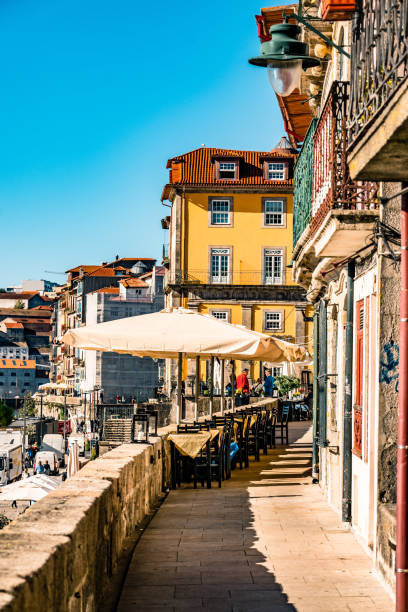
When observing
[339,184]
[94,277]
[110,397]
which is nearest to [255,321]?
[110,397]

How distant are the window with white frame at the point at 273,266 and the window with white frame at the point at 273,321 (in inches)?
77.7

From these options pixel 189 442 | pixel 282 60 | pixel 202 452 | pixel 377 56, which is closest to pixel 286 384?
pixel 202 452

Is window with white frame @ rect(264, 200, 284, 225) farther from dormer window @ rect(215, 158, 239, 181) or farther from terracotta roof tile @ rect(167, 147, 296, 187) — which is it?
dormer window @ rect(215, 158, 239, 181)

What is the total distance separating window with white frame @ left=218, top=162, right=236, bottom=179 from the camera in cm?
5194

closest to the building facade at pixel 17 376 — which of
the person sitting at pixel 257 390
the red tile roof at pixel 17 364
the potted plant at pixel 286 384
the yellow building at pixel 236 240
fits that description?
the red tile roof at pixel 17 364

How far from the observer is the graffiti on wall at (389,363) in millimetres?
6762

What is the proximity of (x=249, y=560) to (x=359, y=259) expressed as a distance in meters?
2.91

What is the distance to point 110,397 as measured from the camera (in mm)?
81938

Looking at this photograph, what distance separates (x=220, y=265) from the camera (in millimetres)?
50625

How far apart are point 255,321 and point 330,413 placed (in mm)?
38312

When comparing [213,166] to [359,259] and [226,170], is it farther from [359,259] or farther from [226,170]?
[359,259]

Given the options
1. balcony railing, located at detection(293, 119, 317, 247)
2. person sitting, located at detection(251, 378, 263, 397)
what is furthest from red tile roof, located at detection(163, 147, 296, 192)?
balcony railing, located at detection(293, 119, 317, 247)

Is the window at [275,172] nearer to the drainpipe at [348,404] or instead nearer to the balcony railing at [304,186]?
the balcony railing at [304,186]

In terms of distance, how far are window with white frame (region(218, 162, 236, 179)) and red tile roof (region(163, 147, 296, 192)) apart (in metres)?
0.32
